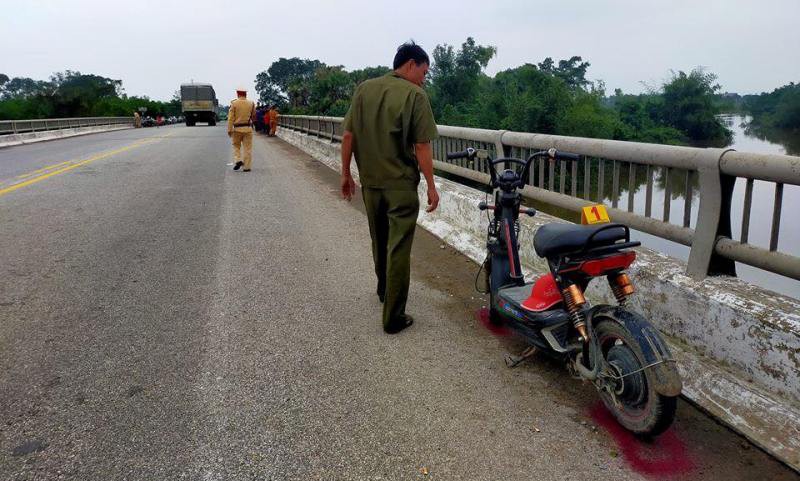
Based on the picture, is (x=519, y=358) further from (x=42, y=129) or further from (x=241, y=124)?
(x=42, y=129)

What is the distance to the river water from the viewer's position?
3414mm

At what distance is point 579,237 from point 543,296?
0.54 m

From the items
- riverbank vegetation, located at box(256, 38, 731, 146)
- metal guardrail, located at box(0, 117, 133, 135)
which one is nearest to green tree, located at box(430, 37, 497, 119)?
riverbank vegetation, located at box(256, 38, 731, 146)

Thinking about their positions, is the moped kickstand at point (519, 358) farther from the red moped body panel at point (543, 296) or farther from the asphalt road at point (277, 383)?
the red moped body panel at point (543, 296)

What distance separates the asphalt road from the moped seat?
87 centimetres

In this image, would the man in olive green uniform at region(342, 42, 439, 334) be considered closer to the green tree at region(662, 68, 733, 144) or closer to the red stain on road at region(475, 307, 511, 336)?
the red stain on road at region(475, 307, 511, 336)

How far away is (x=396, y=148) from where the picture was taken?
13.4 ft

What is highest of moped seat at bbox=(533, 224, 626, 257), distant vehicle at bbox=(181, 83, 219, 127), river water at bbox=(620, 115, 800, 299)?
distant vehicle at bbox=(181, 83, 219, 127)

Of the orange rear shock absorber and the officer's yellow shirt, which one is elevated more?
the officer's yellow shirt

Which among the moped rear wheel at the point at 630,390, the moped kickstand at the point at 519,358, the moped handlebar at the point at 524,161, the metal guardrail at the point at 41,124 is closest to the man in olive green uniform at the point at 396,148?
the moped handlebar at the point at 524,161

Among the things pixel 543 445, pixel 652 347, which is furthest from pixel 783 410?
pixel 543 445

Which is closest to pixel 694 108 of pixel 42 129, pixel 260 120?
pixel 260 120

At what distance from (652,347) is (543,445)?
69 cm

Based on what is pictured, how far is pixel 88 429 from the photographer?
117 inches
